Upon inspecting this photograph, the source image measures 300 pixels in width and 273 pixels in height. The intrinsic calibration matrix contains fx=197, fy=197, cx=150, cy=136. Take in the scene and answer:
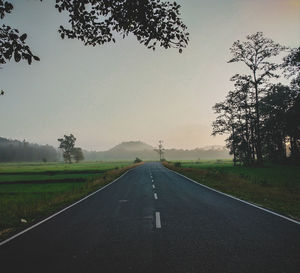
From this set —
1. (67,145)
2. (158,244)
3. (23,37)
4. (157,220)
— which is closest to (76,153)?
(67,145)

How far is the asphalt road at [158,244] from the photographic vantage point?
3.61 meters

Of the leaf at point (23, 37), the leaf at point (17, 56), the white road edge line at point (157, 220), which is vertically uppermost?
the leaf at point (23, 37)

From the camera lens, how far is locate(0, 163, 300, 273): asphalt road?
11.8 feet

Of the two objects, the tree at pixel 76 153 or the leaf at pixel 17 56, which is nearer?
the leaf at pixel 17 56

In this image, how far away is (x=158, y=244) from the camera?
4574 millimetres

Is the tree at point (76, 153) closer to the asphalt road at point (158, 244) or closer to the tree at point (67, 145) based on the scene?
the tree at point (67, 145)

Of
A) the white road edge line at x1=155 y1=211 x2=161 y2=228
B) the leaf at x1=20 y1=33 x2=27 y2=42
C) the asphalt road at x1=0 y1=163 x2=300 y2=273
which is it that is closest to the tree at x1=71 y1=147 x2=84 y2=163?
the asphalt road at x1=0 y1=163 x2=300 y2=273

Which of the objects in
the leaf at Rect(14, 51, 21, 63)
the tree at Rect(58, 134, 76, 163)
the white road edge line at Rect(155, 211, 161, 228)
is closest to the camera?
the leaf at Rect(14, 51, 21, 63)

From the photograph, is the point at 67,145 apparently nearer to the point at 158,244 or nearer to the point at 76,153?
the point at 76,153

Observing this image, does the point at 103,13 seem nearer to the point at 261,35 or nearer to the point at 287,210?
the point at 287,210

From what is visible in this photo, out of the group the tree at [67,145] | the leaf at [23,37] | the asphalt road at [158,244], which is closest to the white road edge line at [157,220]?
the asphalt road at [158,244]

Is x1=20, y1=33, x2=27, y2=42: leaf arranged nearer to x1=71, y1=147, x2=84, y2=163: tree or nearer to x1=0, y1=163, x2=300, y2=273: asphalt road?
x1=0, y1=163, x2=300, y2=273: asphalt road

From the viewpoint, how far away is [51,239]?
5145 millimetres

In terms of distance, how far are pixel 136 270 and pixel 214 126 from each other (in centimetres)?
4532
